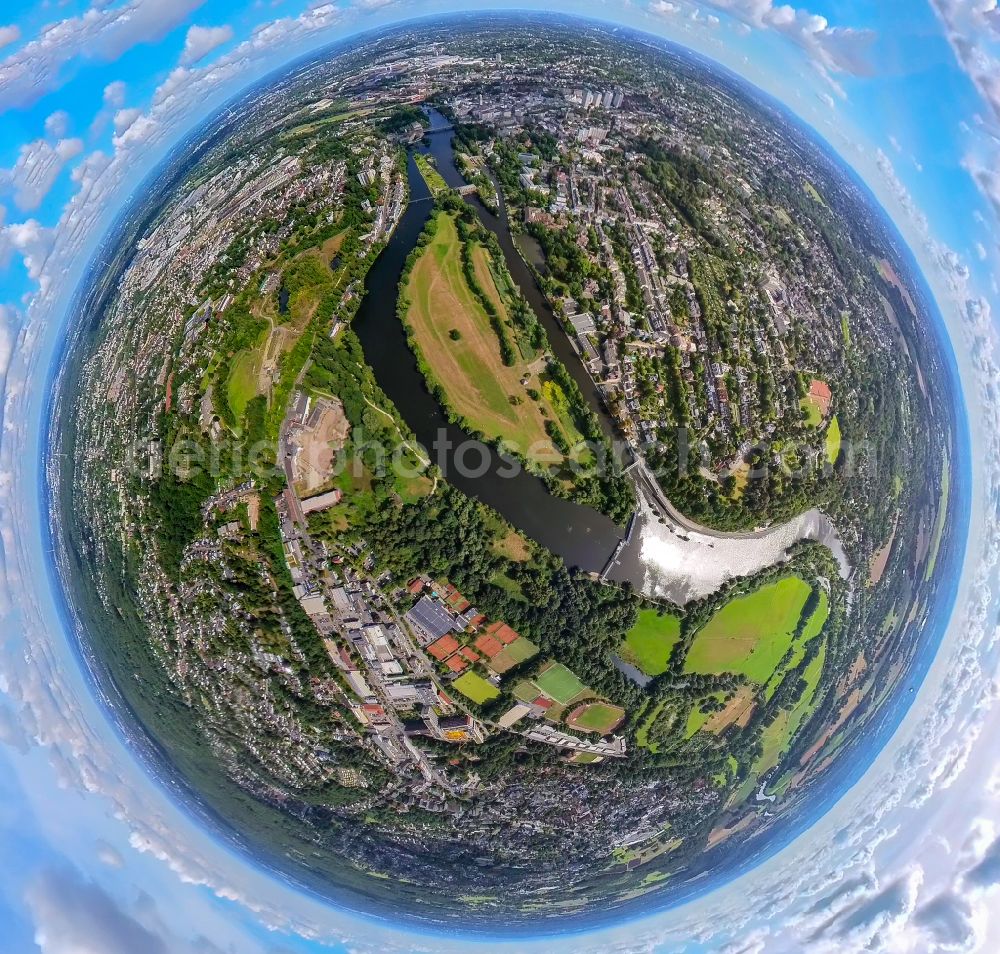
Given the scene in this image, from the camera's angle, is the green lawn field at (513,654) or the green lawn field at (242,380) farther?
the green lawn field at (242,380)

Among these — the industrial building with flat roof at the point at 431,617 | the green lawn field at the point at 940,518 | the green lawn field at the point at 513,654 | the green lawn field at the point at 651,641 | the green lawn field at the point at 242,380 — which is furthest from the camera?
the green lawn field at the point at 940,518

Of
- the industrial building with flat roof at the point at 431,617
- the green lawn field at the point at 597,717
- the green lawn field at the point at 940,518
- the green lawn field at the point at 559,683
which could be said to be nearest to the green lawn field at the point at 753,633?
the green lawn field at the point at 597,717

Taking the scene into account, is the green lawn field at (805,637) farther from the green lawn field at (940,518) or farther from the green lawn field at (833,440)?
the green lawn field at (940,518)

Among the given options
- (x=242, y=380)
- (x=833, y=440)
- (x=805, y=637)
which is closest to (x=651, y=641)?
(x=805, y=637)

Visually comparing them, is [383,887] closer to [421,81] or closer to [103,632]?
[103,632]

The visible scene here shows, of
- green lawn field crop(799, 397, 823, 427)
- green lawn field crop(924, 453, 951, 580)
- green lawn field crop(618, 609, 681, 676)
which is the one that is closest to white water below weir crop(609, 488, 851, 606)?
green lawn field crop(618, 609, 681, 676)
